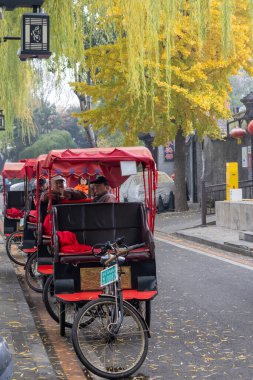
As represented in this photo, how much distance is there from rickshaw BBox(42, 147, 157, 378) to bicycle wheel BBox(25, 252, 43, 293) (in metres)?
2.67

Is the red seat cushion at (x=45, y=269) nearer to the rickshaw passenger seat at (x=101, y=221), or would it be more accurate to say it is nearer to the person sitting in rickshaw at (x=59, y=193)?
the rickshaw passenger seat at (x=101, y=221)

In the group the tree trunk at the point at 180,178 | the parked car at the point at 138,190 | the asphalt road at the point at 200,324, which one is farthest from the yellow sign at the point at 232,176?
the asphalt road at the point at 200,324

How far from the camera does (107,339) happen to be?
8.02 metres

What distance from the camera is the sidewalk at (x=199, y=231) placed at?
19806 mm

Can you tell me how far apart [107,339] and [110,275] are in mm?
616

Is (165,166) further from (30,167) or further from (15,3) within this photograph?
(15,3)

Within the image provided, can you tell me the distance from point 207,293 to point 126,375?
5.31 metres

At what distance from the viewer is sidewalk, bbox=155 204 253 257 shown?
1981 cm

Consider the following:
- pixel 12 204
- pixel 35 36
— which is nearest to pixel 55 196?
pixel 35 36

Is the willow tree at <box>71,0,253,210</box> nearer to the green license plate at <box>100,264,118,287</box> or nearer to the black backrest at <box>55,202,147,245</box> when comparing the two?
the black backrest at <box>55,202,147,245</box>

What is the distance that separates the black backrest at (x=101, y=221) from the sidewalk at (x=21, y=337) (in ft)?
4.01

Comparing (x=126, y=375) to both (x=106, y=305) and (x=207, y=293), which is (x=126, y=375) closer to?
(x=106, y=305)

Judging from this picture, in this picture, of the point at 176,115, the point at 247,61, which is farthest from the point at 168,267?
the point at 247,61

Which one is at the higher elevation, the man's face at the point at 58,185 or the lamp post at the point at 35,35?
the lamp post at the point at 35,35
